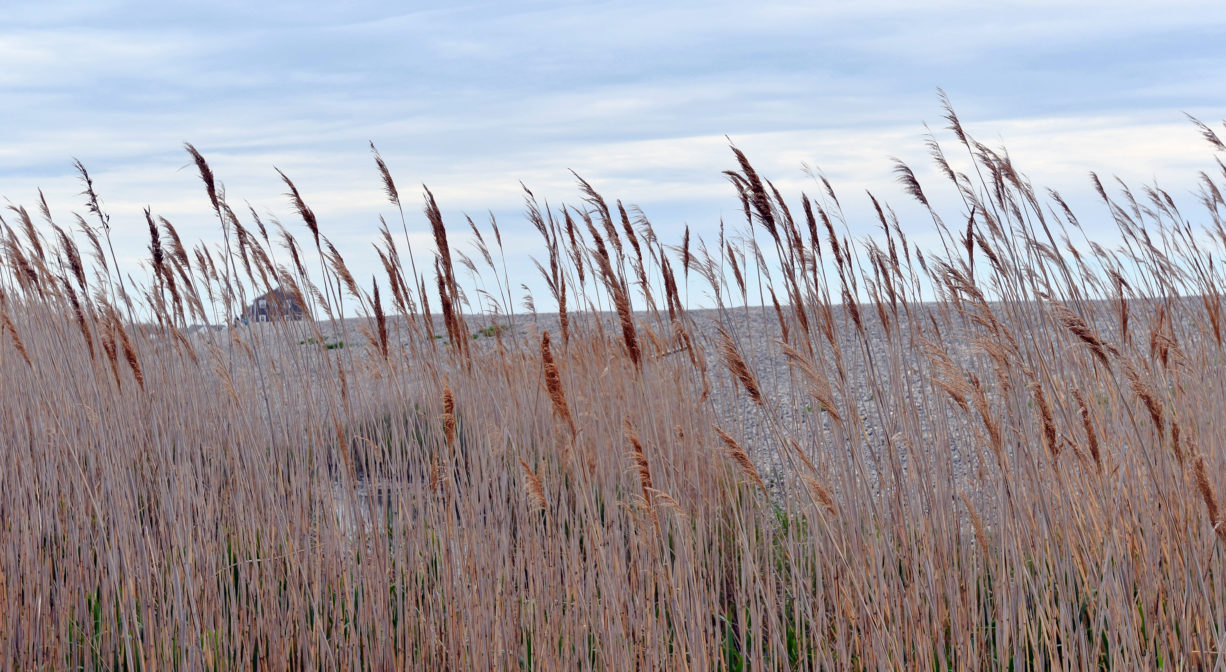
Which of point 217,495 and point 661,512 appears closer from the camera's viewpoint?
Result: point 661,512

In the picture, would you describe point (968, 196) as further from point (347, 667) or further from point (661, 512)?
point (347, 667)

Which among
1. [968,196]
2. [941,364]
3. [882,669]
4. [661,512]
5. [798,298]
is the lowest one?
[882,669]

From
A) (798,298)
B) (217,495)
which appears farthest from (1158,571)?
(217,495)

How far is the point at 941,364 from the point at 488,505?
56.5 inches

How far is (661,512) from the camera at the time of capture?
270 cm

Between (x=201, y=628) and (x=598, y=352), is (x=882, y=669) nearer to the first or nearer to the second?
(x=201, y=628)

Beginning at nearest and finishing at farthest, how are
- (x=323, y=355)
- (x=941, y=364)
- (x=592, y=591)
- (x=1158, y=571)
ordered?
1. (x=941, y=364)
2. (x=1158, y=571)
3. (x=592, y=591)
4. (x=323, y=355)

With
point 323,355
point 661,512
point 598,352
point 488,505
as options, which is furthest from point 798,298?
point 598,352

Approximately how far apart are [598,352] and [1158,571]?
10.9 ft

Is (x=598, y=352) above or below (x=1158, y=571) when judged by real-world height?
above

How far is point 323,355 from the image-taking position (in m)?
2.87

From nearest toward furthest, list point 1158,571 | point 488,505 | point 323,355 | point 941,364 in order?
point 941,364 → point 1158,571 → point 488,505 → point 323,355

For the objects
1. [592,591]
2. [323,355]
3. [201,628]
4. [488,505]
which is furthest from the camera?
[323,355]

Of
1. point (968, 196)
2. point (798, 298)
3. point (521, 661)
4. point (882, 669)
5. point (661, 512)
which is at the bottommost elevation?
point (521, 661)
